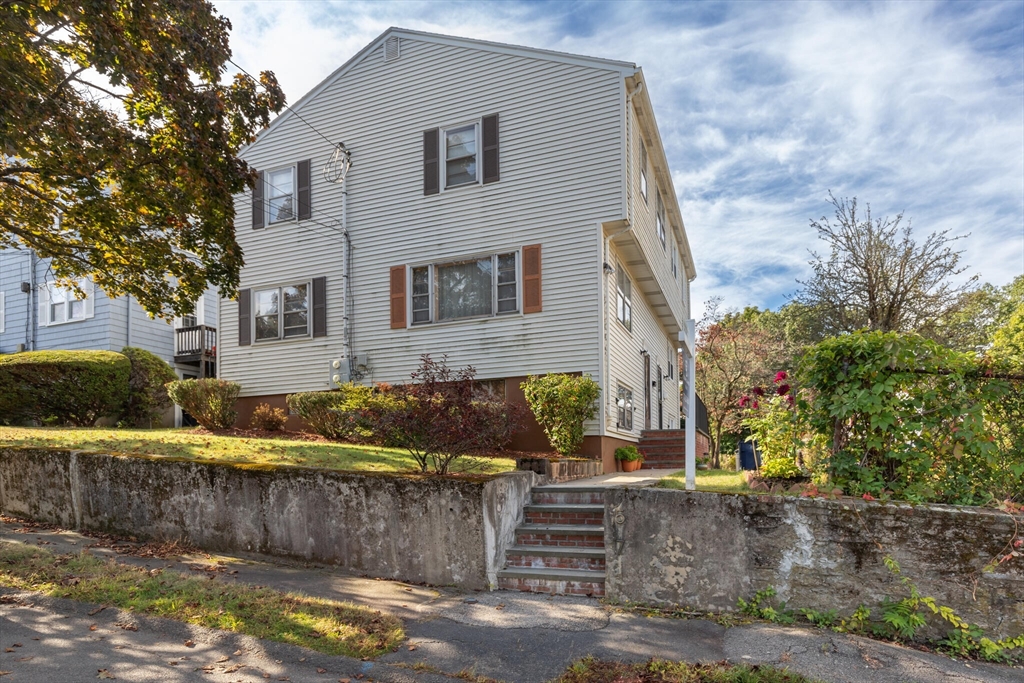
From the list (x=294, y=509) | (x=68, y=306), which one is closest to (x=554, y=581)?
(x=294, y=509)

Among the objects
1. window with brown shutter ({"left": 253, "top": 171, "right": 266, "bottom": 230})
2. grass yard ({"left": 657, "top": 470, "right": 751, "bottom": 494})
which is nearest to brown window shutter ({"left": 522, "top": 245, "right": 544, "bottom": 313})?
grass yard ({"left": 657, "top": 470, "right": 751, "bottom": 494})

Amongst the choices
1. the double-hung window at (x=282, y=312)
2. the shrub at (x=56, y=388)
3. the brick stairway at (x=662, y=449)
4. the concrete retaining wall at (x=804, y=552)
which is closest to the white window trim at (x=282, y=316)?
the double-hung window at (x=282, y=312)

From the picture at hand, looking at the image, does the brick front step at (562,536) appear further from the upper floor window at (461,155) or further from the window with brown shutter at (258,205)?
the window with brown shutter at (258,205)

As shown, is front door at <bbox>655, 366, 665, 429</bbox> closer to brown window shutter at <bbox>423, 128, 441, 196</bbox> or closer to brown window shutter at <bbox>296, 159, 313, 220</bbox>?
brown window shutter at <bbox>423, 128, 441, 196</bbox>

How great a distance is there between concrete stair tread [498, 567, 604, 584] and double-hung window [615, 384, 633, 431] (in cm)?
745

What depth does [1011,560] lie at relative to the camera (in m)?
5.12

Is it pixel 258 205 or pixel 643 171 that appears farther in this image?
pixel 258 205

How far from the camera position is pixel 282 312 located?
652 inches

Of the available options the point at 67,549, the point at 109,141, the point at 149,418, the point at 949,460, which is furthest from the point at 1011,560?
the point at 149,418

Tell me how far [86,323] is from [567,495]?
62.3 ft

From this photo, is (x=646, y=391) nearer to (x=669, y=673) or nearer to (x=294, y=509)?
(x=294, y=509)

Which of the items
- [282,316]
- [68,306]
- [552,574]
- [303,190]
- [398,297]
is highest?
[303,190]

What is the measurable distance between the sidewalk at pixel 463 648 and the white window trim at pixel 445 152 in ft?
33.8

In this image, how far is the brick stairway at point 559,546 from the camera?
6.56m
